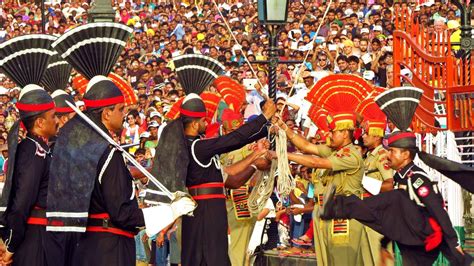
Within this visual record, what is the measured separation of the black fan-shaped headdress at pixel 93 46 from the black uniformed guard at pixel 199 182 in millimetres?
2585

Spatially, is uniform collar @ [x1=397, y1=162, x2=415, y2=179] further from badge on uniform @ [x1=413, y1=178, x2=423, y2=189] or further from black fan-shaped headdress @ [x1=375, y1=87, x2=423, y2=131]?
black fan-shaped headdress @ [x1=375, y1=87, x2=423, y2=131]

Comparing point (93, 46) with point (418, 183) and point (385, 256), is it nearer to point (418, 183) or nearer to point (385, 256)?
point (418, 183)

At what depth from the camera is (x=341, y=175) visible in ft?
45.5

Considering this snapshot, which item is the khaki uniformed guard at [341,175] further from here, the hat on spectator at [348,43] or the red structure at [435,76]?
the hat on spectator at [348,43]

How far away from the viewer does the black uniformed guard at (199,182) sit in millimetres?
12914

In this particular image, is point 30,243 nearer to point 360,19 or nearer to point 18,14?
point 360,19

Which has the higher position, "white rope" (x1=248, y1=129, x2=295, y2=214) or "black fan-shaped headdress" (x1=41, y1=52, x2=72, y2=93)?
"black fan-shaped headdress" (x1=41, y1=52, x2=72, y2=93)

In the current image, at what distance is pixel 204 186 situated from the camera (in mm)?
13188

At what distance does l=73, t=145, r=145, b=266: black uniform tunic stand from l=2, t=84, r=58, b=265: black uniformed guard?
0.77m

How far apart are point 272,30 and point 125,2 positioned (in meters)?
20.3

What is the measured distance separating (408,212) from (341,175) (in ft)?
7.23

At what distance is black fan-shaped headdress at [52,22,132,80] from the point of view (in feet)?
33.8

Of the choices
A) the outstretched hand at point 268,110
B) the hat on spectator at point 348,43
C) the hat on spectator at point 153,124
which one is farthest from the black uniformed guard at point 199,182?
the hat on spectator at point 348,43

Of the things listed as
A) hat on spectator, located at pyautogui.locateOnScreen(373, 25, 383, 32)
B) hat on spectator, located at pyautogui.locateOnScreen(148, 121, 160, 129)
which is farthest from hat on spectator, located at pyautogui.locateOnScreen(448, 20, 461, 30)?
hat on spectator, located at pyautogui.locateOnScreen(148, 121, 160, 129)
